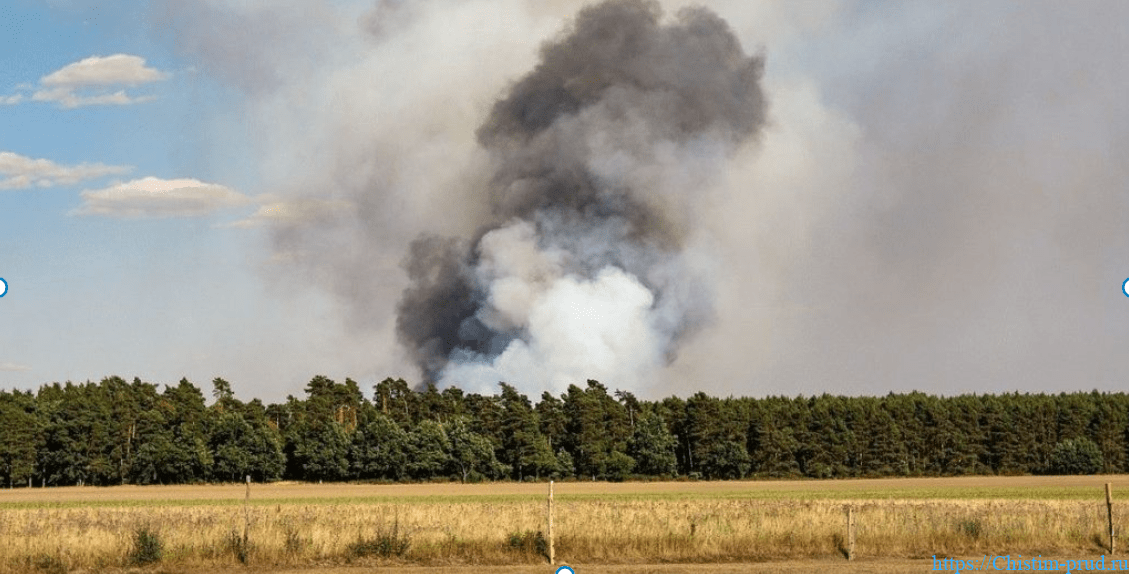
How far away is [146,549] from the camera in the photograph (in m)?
34.5

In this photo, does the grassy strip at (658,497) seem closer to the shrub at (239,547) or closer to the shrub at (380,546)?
the shrub at (380,546)

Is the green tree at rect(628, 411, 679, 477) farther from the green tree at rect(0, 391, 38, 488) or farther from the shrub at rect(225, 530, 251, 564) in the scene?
the shrub at rect(225, 530, 251, 564)

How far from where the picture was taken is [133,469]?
125250 millimetres

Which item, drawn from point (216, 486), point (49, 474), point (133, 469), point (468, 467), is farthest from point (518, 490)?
point (49, 474)

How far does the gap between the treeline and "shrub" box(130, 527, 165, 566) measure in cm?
8936

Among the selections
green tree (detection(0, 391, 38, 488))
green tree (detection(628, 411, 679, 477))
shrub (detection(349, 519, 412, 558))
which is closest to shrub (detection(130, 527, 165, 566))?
shrub (detection(349, 519, 412, 558))

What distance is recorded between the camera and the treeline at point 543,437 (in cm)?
12425

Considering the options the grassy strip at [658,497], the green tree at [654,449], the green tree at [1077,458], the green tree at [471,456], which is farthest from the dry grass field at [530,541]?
the green tree at [1077,458]

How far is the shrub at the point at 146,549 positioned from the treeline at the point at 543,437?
89359 mm

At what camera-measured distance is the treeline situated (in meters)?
124

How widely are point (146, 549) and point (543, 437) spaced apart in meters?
99.0

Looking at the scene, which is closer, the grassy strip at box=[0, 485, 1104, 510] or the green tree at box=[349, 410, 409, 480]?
the grassy strip at box=[0, 485, 1104, 510]

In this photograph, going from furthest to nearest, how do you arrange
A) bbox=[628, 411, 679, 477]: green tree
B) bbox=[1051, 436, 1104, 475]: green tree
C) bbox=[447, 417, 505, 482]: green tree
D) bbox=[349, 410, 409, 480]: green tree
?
1. bbox=[1051, 436, 1104, 475]: green tree
2. bbox=[628, 411, 679, 477]: green tree
3. bbox=[447, 417, 505, 482]: green tree
4. bbox=[349, 410, 409, 480]: green tree

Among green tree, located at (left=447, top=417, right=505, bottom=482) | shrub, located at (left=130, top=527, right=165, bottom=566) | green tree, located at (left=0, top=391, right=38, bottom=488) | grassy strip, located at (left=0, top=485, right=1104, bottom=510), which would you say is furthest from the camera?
green tree, located at (left=447, top=417, right=505, bottom=482)
